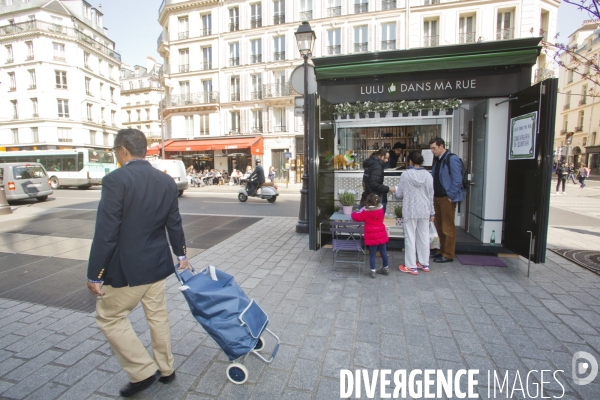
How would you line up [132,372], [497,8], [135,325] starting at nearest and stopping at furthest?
[132,372]
[135,325]
[497,8]

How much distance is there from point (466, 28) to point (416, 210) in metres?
25.0

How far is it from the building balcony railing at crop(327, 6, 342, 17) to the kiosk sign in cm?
2500

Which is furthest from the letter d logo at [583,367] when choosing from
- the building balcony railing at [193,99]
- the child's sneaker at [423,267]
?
the building balcony railing at [193,99]

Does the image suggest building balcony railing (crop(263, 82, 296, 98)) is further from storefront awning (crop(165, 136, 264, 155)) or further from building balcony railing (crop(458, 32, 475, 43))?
building balcony railing (crop(458, 32, 475, 43))

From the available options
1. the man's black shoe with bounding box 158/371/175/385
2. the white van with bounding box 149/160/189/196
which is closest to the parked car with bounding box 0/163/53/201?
the white van with bounding box 149/160/189/196

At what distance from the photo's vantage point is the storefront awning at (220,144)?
91.2ft

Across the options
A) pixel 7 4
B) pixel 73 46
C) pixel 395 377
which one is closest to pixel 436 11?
pixel 395 377

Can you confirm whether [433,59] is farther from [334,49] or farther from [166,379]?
[334,49]

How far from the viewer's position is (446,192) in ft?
16.6

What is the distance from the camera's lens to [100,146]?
40.7 meters

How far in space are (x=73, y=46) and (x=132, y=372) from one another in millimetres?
46919

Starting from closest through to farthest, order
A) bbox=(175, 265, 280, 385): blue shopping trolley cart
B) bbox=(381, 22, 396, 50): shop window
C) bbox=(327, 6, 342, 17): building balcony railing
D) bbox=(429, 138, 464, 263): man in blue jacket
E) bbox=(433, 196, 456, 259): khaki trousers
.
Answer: bbox=(175, 265, 280, 385): blue shopping trolley cart
bbox=(429, 138, 464, 263): man in blue jacket
bbox=(433, 196, 456, 259): khaki trousers
bbox=(381, 22, 396, 50): shop window
bbox=(327, 6, 342, 17): building balcony railing

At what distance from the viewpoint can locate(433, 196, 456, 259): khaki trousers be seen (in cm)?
510

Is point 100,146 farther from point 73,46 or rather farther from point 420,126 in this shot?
point 420,126
